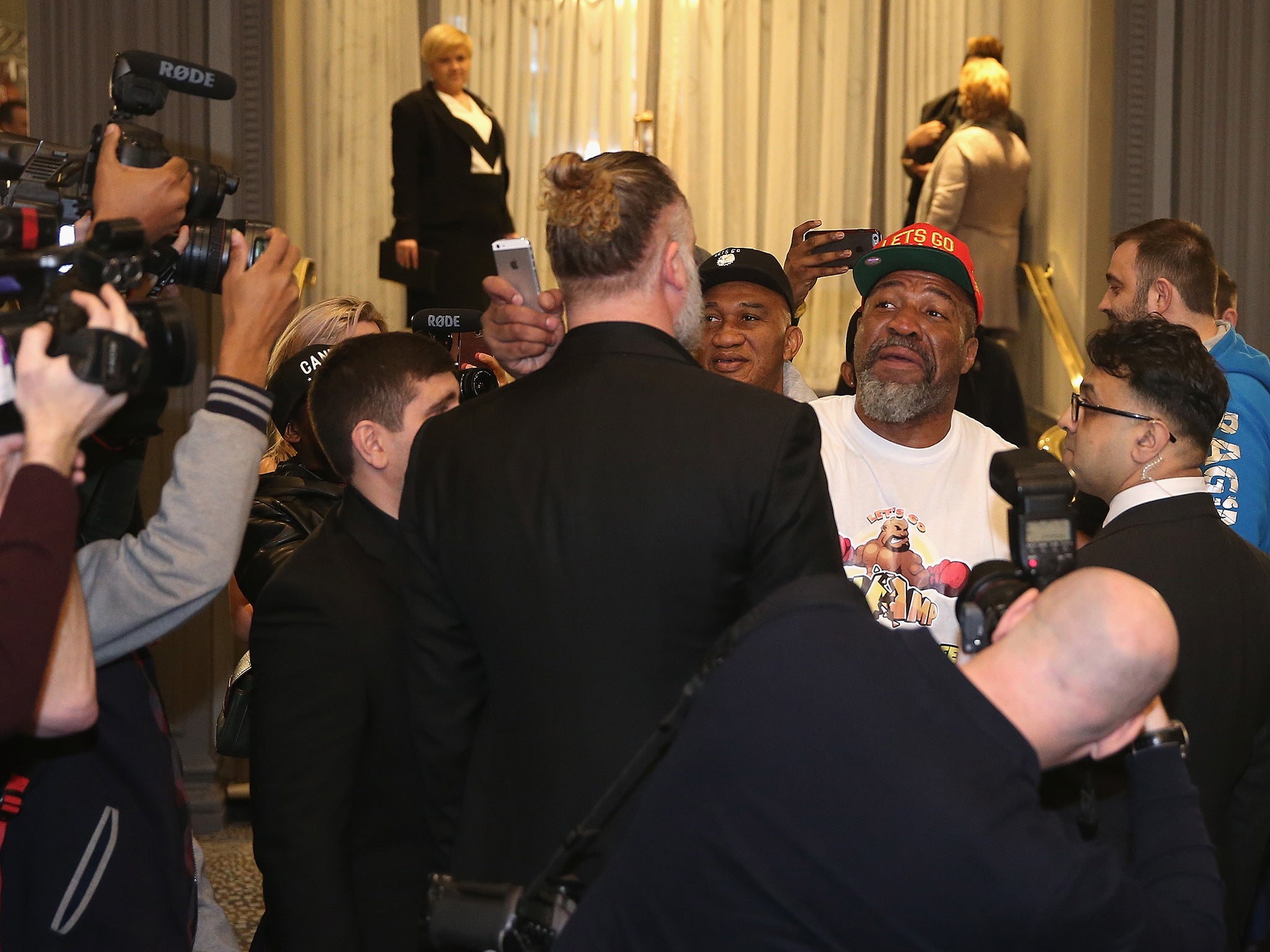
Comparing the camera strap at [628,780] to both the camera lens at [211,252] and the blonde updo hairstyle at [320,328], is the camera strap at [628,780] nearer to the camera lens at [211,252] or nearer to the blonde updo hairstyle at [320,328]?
the camera lens at [211,252]

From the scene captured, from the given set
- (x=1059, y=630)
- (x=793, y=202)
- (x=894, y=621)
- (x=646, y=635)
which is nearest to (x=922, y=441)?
(x=894, y=621)

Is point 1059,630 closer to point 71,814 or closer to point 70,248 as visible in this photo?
point 70,248

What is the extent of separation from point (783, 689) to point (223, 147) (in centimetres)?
411

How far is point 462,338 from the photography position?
333 centimetres

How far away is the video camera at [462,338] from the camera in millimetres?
2799

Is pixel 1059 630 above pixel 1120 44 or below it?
below

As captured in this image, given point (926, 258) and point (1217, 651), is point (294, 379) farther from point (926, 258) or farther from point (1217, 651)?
point (1217, 651)

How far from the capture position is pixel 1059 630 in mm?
1354

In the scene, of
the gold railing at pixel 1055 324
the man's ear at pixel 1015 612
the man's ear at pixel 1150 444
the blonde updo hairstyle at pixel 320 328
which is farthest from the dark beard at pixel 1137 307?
the man's ear at pixel 1015 612

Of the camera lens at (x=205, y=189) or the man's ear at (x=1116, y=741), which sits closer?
the man's ear at (x=1116, y=741)

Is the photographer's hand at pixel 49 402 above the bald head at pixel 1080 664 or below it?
above

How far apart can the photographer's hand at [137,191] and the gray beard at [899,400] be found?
146 cm

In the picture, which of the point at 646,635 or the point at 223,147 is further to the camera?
the point at 223,147

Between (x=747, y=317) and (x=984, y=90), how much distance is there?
13.3 feet
